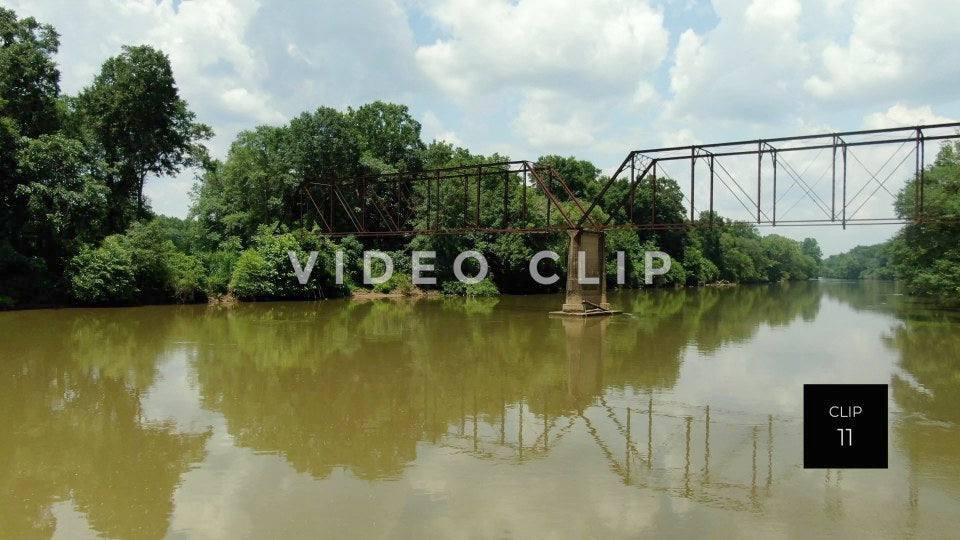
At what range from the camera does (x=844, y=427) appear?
8.07 m

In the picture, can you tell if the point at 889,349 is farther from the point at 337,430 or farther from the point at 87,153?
the point at 87,153

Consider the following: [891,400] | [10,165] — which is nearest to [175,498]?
[891,400]

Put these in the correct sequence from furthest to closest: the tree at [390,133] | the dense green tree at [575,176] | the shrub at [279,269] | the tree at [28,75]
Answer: the dense green tree at [575,176]
the tree at [390,133]
the shrub at [279,269]
the tree at [28,75]

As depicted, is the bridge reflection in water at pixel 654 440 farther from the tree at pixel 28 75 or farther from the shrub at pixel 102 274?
the tree at pixel 28 75

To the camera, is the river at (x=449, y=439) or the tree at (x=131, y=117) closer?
the river at (x=449, y=439)

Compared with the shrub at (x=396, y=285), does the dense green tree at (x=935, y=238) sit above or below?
above

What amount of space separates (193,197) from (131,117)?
49.3 ft

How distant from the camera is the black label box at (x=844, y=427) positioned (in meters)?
7.86

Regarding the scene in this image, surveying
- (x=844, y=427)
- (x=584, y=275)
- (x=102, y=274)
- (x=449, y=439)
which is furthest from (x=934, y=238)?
(x=102, y=274)

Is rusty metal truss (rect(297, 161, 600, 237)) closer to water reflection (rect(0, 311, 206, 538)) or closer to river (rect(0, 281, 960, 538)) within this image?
river (rect(0, 281, 960, 538))

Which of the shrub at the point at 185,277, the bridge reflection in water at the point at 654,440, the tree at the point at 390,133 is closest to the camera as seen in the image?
the bridge reflection in water at the point at 654,440

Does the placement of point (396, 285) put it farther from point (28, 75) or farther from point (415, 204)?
point (28, 75)

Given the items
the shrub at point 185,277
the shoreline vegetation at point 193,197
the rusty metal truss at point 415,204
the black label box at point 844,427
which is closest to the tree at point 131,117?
the shoreline vegetation at point 193,197

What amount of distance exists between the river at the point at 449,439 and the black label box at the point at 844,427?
0.85 feet
